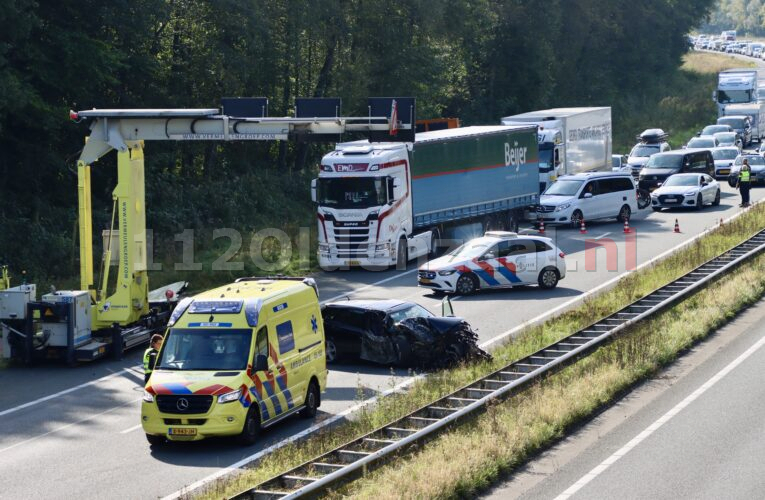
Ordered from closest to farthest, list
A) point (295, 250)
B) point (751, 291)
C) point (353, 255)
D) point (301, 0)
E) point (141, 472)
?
point (141, 472)
point (751, 291)
point (353, 255)
point (295, 250)
point (301, 0)

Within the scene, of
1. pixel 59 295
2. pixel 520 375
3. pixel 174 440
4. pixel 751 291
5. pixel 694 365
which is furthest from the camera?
pixel 751 291

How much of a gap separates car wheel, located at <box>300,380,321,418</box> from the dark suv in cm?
3370

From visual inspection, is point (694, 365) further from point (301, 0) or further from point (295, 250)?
point (301, 0)

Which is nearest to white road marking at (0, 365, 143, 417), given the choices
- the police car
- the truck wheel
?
the police car

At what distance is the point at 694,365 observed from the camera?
20844mm

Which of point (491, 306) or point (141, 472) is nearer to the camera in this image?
point (141, 472)

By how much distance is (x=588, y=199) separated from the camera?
42.2 meters

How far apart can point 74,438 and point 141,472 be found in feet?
8.86

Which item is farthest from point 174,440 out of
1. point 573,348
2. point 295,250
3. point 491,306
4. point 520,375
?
point 295,250

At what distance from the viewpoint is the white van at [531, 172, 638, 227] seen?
1639 inches

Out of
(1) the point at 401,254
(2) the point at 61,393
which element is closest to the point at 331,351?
(2) the point at 61,393

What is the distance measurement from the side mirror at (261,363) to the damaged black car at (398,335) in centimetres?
528

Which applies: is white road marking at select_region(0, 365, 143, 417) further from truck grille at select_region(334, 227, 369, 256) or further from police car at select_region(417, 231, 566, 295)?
truck grille at select_region(334, 227, 369, 256)

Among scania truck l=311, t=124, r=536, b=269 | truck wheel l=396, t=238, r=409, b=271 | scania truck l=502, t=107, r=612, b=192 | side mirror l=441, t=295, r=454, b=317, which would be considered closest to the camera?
side mirror l=441, t=295, r=454, b=317
